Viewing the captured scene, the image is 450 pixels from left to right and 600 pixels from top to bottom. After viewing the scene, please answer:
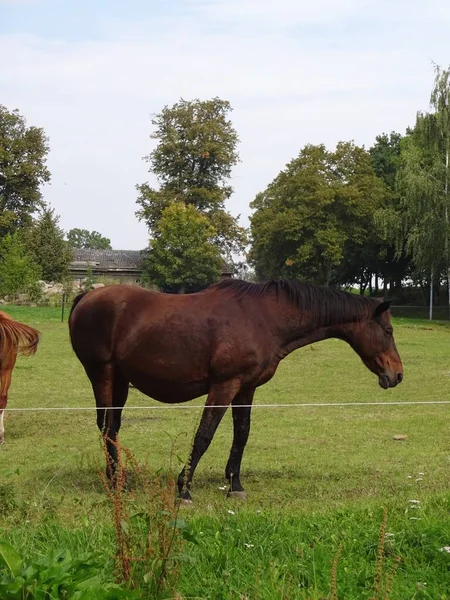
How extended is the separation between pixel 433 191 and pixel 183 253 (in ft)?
69.2

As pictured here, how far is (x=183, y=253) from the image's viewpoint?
54875 millimetres

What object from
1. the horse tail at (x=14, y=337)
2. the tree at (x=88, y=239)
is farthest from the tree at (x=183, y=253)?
the tree at (x=88, y=239)

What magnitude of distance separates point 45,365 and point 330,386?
726cm

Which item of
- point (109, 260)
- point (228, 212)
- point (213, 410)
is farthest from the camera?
point (109, 260)

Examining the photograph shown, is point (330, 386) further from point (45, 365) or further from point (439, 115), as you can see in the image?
point (439, 115)

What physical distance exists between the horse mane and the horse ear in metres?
0.05

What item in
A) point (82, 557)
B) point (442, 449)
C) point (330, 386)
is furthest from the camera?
point (330, 386)

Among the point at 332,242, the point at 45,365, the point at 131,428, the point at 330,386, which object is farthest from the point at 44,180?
the point at 131,428

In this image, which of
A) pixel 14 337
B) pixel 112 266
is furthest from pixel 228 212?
pixel 14 337

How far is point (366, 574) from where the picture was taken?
13.6 feet

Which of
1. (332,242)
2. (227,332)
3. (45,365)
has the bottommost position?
(45,365)

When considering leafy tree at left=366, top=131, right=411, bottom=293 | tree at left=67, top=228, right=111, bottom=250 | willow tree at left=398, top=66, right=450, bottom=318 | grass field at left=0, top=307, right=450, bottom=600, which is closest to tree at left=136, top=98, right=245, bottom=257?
leafy tree at left=366, top=131, right=411, bottom=293

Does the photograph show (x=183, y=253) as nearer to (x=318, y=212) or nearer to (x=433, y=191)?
(x=318, y=212)

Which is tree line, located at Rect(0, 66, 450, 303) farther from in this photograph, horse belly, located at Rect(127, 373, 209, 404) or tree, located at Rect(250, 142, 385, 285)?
horse belly, located at Rect(127, 373, 209, 404)
